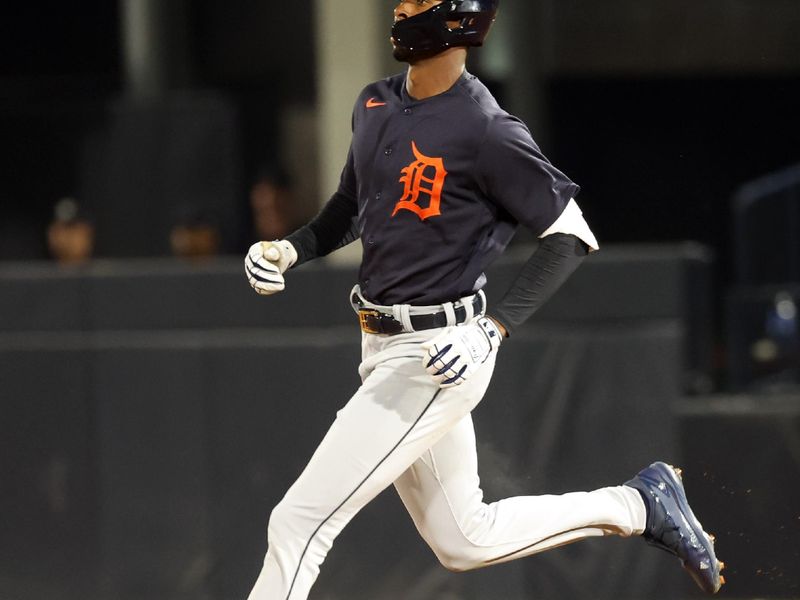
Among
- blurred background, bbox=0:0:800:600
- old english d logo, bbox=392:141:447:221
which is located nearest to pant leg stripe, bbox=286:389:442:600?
old english d logo, bbox=392:141:447:221

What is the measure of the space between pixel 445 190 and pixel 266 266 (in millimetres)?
518

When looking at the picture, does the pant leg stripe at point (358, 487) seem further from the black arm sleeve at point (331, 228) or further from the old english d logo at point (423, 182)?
the black arm sleeve at point (331, 228)

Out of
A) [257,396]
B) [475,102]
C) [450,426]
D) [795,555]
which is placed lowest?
[795,555]

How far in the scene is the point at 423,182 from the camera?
3424 mm

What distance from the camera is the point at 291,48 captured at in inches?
526

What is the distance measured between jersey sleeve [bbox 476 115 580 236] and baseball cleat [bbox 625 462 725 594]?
101 cm

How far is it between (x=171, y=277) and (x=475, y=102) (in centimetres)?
227

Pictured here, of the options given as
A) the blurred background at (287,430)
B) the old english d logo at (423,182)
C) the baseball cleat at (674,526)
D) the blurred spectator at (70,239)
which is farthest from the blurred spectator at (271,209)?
the old english d logo at (423,182)

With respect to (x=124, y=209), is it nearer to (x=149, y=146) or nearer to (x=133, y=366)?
(x=149, y=146)

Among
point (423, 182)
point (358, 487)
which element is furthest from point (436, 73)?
point (358, 487)

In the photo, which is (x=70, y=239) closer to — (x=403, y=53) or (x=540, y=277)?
(x=403, y=53)

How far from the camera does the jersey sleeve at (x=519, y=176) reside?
3.38 meters

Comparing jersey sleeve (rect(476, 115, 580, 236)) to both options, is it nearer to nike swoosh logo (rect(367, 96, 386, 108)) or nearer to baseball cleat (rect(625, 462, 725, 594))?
nike swoosh logo (rect(367, 96, 386, 108))

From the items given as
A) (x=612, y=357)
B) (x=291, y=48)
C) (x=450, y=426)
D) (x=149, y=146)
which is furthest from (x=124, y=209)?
(x=450, y=426)
